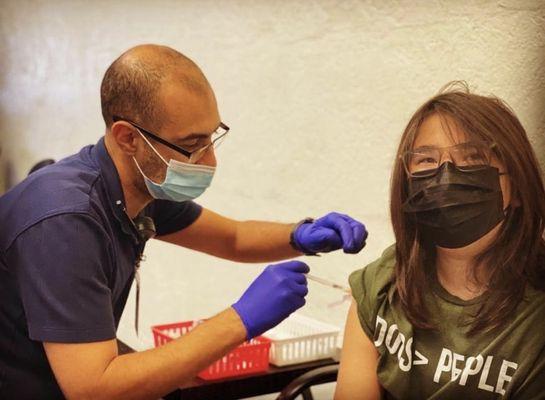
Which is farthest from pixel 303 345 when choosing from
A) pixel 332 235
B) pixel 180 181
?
pixel 180 181

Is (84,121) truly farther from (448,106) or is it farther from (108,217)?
(448,106)

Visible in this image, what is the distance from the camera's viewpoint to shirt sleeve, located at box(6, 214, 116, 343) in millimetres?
1690

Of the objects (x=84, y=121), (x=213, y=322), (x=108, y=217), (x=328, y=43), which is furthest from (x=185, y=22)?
(x=213, y=322)

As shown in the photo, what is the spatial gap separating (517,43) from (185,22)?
1.77 meters

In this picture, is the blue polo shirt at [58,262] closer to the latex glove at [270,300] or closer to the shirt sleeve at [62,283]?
the shirt sleeve at [62,283]

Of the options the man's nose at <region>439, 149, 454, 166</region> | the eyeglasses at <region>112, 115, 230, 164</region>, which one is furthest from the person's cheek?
the eyeglasses at <region>112, 115, 230, 164</region>

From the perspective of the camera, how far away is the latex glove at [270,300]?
69.0 inches

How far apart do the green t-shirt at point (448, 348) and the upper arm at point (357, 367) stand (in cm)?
2

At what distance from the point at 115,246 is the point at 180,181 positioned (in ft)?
0.79

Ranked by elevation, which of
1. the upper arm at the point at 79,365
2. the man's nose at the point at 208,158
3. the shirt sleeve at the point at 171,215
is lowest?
the upper arm at the point at 79,365

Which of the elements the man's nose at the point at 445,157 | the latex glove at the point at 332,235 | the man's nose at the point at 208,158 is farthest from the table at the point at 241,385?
the man's nose at the point at 445,157

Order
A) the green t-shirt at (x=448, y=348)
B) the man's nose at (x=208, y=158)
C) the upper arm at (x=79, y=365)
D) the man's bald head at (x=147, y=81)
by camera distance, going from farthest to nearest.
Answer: the man's nose at (x=208, y=158), the man's bald head at (x=147, y=81), the upper arm at (x=79, y=365), the green t-shirt at (x=448, y=348)

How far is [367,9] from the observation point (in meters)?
2.33

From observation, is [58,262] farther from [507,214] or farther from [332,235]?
[507,214]
